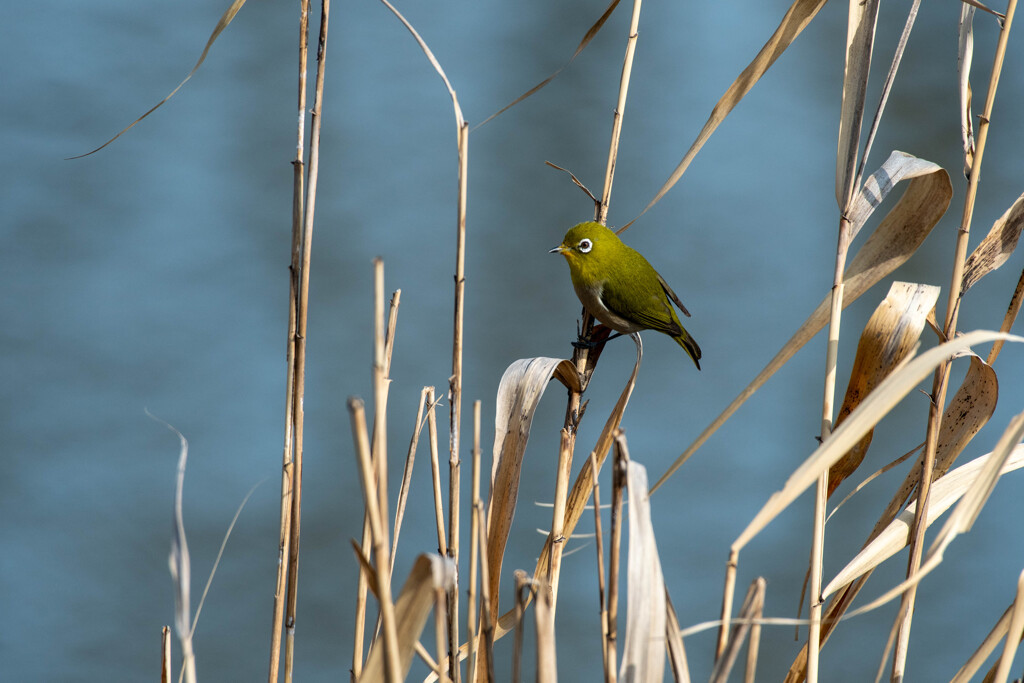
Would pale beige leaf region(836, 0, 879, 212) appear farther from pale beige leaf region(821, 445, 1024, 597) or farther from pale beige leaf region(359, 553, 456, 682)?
pale beige leaf region(359, 553, 456, 682)

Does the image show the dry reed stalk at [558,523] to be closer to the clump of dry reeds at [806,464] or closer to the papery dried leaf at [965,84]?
the clump of dry reeds at [806,464]

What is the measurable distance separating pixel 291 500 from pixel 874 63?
1976mm

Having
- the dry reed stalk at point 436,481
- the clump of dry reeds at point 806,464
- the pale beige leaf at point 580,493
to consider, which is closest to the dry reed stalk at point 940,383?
the clump of dry reeds at point 806,464

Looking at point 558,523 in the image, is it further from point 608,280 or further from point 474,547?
point 608,280

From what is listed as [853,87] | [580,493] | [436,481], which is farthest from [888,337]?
[436,481]

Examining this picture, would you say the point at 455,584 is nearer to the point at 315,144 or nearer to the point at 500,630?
the point at 500,630

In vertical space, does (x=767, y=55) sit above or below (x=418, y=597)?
above

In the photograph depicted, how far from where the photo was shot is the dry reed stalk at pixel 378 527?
0.38m

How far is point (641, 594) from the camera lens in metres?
0.48

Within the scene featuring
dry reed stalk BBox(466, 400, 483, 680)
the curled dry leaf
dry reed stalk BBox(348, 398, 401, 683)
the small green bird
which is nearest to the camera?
dry reed stalk BBox(348, 398, 401, 683)

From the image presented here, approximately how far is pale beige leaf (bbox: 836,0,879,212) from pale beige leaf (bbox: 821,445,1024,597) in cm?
23

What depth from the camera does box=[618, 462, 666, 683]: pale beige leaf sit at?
47cm

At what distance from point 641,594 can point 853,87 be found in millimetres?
414

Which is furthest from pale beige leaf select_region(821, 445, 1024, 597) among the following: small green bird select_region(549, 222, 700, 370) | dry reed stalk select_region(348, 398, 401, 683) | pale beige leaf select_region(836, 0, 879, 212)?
Result: small green bird select_region(549, 222, 700, 370)
